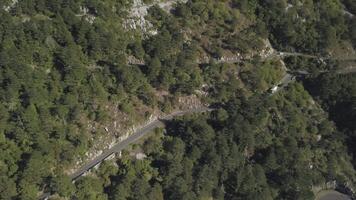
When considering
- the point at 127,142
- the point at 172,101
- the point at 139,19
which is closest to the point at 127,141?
the point at 127,142

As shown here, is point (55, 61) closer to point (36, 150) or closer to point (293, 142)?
point (36, 150)

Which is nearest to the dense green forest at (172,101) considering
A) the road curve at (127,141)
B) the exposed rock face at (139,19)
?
the exposed rock face at (139,19)

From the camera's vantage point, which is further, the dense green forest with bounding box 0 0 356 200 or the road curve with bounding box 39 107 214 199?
Result: the road curve with bounding box 39 107 214 199

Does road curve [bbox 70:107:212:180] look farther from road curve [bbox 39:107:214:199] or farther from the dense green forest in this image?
the dense green forest

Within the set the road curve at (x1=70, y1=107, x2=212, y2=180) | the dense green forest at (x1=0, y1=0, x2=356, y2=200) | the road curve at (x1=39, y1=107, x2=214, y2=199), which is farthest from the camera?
the road curve at (x1=70, y1=107, x2=212, y2=180)

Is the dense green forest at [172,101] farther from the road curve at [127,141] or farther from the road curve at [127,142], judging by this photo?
the road curve at [127,141]

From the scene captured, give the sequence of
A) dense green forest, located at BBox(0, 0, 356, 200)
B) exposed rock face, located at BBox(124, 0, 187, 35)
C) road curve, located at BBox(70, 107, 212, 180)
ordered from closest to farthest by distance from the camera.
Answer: dense green forest, located at BBox(0, 0, 356, 200)
road curve, located at BBox(70, 107, 212, 180)
exposed rock face, located at BBox(124, 0, 187, 35)

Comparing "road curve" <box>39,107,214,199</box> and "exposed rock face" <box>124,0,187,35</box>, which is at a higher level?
"exposed rock face" <box>124,0,187,35</box>

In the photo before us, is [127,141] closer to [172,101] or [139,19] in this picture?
[172,101]

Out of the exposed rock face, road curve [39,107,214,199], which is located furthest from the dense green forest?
road curve [39,107,214,199]
